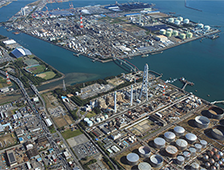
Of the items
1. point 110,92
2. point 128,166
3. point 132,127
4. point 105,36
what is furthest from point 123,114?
point 105,36

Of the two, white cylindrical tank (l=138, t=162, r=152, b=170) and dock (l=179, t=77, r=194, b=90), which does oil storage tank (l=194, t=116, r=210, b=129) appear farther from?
white cylindrical tank (l=138, t=162, r=152, b=170)

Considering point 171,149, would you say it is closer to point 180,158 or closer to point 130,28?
point 180,158

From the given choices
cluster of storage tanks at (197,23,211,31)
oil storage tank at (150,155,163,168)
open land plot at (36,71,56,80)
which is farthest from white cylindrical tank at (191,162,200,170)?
cluster of storage tanks at (197,23,211,31)

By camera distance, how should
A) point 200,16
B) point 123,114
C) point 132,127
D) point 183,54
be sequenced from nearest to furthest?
1. point 132,127
2. point 123,114
3. point 183,54
4. point 200,16

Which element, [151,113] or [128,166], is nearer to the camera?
[128,166]

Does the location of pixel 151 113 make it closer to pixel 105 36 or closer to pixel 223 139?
pixel 223 139

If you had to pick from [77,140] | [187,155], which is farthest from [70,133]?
[187,155]

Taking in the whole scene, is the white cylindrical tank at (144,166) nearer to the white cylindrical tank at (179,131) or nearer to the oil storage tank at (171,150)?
the oil storage tank at (171,150)
